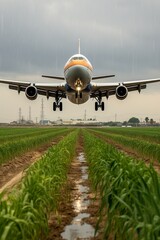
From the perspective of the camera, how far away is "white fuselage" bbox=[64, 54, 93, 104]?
1209 inches

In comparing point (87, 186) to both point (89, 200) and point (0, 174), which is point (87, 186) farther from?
point (0, 174)

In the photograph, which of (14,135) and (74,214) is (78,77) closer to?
(14,135)

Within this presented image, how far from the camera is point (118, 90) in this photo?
33.8 metres

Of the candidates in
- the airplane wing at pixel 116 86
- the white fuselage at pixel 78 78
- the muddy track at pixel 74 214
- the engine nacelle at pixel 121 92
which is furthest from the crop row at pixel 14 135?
the muddy track at pixel 74 214

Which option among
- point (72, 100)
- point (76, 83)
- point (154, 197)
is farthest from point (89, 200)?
point (72, 100)

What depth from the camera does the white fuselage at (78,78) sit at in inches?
1209

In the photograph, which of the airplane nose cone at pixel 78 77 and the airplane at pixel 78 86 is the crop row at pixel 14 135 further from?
the airplane nose cone at pixel 78 77

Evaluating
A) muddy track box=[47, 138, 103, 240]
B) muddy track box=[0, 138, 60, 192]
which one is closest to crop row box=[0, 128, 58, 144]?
muddy track box=[0, 138, 60, 192]

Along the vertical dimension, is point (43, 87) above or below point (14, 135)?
above

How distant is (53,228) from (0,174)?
920cm

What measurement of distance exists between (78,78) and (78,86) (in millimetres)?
929

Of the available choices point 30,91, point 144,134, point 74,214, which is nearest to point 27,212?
point 74,214

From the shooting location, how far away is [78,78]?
30.7m

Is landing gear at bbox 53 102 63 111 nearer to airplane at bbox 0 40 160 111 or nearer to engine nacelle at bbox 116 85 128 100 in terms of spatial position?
airplane at bbox 0 40 160 111
